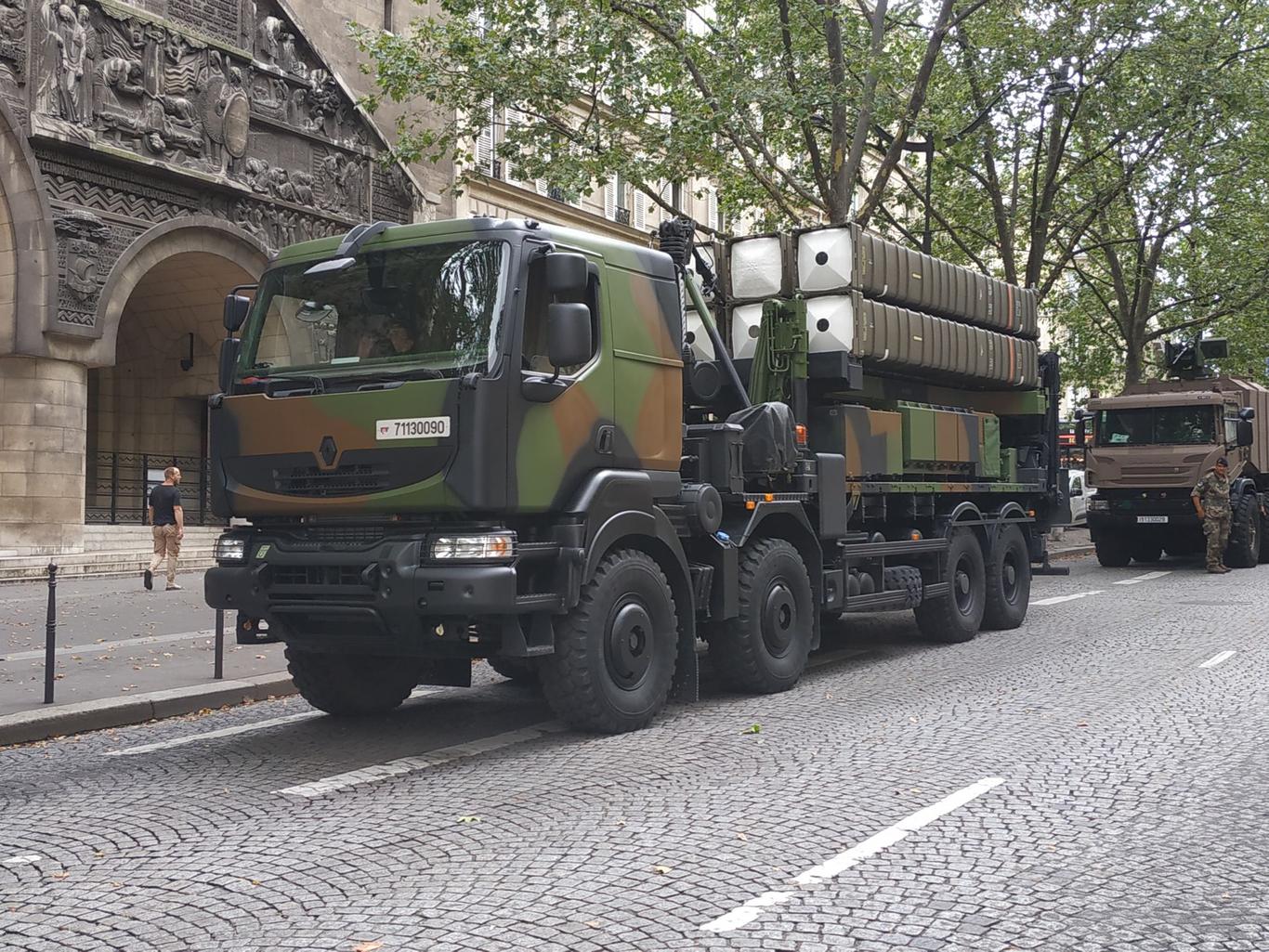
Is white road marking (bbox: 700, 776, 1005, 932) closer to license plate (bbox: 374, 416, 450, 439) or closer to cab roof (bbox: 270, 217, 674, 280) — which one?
license plate (bbox: 374, 416, 450, 439)

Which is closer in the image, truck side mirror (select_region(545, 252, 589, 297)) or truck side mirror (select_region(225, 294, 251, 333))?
truck side mirror (select_region(545, 252, 589, 297))

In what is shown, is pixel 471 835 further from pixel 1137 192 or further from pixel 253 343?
pixel 1137 192

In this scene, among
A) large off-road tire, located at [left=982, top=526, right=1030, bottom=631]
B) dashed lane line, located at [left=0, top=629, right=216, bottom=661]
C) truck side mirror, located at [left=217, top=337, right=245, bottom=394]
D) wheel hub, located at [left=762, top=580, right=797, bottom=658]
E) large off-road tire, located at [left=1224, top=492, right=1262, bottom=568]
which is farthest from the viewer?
large off-road tire, located at [left=1224, top=492, right=1262, bottom=568]

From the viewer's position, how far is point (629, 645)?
304 inches

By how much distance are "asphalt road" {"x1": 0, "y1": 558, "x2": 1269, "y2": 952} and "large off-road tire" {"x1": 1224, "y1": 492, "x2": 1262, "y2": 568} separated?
14.8 meters

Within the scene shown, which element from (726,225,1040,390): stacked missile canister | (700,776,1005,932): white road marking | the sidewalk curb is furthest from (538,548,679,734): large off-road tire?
the sidewalk curb

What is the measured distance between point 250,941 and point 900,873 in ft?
7.59

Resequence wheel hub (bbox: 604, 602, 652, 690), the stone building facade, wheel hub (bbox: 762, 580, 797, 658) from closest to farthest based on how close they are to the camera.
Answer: wheel hub (bbox: 604, 602, 652, 690) → wheel hub (bbox: 762, 580, 797, 658) → the stone building facade

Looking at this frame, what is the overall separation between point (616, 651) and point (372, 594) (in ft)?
4.84

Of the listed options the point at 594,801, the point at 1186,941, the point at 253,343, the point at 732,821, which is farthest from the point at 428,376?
the point at 1186,941

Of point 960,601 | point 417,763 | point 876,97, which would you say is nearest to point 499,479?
point 417,763

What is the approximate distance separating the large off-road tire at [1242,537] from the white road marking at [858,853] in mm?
18707

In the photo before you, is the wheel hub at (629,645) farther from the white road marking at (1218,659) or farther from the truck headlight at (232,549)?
the white road marking at (1218,659)

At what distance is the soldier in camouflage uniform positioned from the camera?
22.1 m
